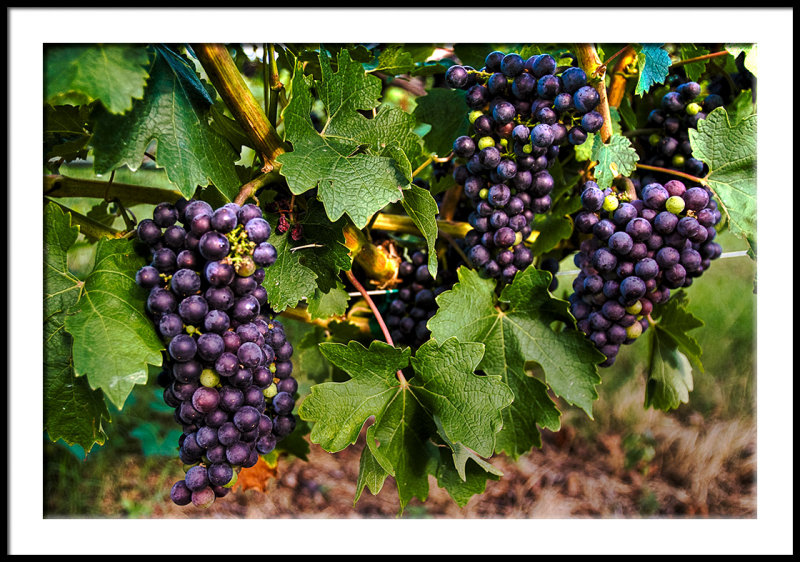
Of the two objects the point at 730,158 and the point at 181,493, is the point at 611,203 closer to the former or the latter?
the point at 730,158

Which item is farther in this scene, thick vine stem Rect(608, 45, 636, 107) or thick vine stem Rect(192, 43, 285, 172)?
thick vine stem Rect(608, 45, 636, 107)

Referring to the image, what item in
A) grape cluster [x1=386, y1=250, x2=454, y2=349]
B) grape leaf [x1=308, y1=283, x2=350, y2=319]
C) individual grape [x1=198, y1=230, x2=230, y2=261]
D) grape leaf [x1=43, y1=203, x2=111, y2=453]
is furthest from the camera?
grape cluster [x1=386, y1=250, x2=454, y2=349]

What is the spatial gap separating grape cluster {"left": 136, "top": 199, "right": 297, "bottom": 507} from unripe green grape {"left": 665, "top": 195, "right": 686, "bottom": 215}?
1.84 ft

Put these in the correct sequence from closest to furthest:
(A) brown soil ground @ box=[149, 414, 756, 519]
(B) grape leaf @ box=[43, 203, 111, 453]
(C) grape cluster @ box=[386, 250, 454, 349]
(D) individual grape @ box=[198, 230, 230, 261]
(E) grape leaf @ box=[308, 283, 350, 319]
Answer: (D) individual grape @ box=[198, 230, 230, 261] < (B) grape leaf @ box=[43, 203, 111, 453] < (E) grape leaf @ box=[308, 283, 350, 319] < (C) grape cluster @ box=[386, 250, 454, 349] < (A) brown soil ground @ box=[149, 414, 756, 519]

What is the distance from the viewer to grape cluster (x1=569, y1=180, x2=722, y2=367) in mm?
842

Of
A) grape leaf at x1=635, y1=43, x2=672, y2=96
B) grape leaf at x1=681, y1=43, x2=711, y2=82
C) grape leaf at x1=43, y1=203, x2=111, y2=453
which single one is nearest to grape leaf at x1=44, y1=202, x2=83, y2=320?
grape leaf at x1=43, y1=203, x2=111, y2=453

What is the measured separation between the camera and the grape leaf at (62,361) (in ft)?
2.42

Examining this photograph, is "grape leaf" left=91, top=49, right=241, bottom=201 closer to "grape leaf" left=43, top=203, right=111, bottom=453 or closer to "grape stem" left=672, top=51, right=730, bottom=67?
"grape leaf" left=43, top=203, right=111, bottom=453

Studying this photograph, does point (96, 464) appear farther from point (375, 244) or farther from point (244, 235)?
point (244, 235)

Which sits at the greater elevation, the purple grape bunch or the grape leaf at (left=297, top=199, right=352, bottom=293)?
the purple grape bunch

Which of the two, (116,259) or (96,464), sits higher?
(116,259)
